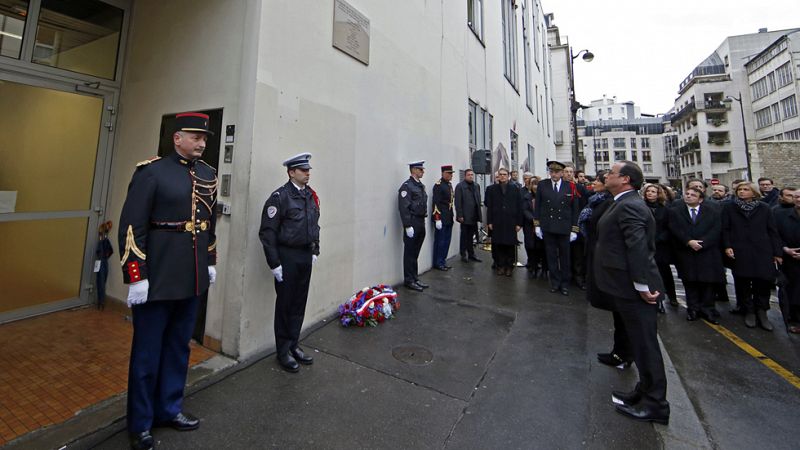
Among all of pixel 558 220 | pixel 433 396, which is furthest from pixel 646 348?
pixel 558 220

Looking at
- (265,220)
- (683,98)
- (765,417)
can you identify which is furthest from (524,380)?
(683,98)

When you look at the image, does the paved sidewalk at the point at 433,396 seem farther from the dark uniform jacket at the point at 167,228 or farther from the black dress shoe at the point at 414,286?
the black dress shoe at the point at 414,286

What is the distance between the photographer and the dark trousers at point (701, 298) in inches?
203

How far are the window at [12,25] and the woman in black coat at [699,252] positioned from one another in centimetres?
911

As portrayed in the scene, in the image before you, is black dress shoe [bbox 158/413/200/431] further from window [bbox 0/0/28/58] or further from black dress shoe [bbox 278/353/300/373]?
window [bbox 0/0/28/58]

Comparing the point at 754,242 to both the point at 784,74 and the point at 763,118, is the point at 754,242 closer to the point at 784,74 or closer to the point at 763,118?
the point at 784,74

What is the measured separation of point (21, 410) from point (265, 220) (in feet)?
7.43

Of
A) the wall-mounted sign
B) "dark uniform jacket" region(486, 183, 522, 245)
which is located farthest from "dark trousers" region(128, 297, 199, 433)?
"dark uniform jacket" region(486, 183, 522, 245)

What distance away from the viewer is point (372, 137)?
5.35 meters

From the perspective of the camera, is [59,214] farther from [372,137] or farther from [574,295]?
[574,295]

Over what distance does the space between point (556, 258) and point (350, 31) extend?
5158 mm

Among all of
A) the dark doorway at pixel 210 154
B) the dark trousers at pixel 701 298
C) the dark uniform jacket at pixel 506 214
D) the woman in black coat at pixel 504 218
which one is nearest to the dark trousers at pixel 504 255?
the woman in black coat at pixel 504 218

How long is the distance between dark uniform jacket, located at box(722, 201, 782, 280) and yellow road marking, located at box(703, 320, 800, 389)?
1.00 meters

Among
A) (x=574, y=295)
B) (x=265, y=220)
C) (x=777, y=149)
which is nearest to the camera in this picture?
(x=265, y=220)
